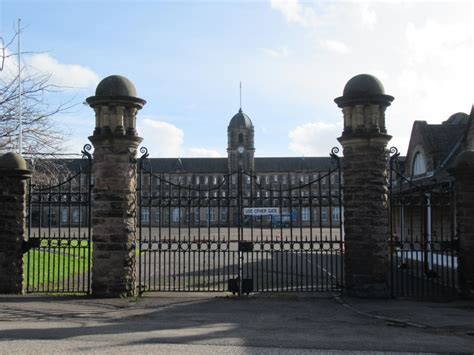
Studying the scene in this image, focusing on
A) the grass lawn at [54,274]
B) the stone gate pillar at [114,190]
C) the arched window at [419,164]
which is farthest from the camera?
the arched window at [419,164]

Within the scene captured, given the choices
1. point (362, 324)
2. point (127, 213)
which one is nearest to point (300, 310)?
point (362, 324)

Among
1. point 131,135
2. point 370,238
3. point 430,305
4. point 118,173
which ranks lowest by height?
point 430,305

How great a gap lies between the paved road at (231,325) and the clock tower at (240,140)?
260ft

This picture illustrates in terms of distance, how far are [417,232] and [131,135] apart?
54.9 feet

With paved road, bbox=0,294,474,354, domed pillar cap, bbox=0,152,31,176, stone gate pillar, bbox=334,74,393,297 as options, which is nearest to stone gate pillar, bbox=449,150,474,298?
paved road, bbox=0,294,474,354

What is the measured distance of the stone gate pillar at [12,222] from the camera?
11023 mm

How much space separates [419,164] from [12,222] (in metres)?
20.2

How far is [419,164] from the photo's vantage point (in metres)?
25.4

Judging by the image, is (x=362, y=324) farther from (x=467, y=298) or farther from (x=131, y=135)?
(x=131, y=135)

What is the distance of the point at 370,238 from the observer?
1072 cm

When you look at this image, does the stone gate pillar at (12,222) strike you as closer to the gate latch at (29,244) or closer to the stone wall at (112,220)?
the gate latch at (29,244)

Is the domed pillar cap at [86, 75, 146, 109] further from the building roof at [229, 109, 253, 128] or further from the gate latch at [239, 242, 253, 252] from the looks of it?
the building roof at [229, 109, 253, 128]

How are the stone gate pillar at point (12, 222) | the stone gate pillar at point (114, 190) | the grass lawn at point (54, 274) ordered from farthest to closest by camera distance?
the grass lawn at point (54, 274) < the stone gate pillar at point (12, 222) < the stone gate pillar at point (114, 190)

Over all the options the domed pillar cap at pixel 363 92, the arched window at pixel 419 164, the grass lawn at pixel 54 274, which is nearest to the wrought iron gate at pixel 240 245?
the domed pillar cap at pixel 363 92
